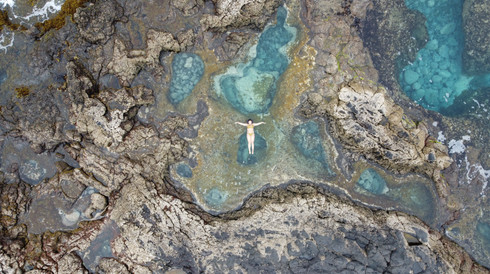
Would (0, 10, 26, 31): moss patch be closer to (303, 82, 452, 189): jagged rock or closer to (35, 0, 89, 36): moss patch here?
(35, 0, 89, 36): moss patch

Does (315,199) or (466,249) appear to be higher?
(315,199)

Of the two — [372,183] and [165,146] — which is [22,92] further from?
[372,183]

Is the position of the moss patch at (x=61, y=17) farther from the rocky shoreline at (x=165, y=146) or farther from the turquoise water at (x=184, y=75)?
the turquoise water at (x=184, y=75)

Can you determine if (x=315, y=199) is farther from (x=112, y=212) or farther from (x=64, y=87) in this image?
(x=64, y=87)

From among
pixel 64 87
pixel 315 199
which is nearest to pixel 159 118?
pixel 64 87

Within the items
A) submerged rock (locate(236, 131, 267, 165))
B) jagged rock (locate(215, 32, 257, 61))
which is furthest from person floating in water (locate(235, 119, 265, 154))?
jagged rock (locate(215, 32, 257, 61))

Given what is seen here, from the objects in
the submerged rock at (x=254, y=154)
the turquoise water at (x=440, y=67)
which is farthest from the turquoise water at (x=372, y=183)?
the submerged rock at (x=254, y=154)
